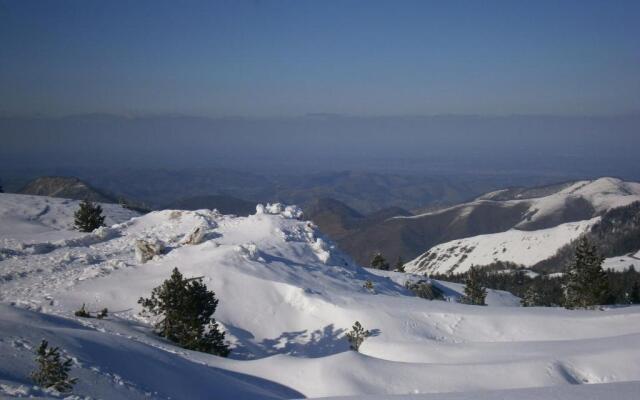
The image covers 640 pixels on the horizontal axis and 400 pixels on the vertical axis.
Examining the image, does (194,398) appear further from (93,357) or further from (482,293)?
(482,293)

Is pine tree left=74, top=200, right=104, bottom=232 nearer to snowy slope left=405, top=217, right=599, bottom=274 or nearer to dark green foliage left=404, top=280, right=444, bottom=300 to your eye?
dark green foliage left=404, top=280, right=444, bottom=300

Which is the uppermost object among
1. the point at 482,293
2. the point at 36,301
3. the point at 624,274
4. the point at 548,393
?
the point at 548,393

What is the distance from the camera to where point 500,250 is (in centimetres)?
15838

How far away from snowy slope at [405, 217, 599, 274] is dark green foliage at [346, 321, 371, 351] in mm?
126948

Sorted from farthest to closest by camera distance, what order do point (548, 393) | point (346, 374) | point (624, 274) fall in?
point (624, 274), point (346, 374), point (548, 393)

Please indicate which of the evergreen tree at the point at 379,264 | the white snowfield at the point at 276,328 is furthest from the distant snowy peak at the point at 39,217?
A: the evergreen tree at the point at 379,264

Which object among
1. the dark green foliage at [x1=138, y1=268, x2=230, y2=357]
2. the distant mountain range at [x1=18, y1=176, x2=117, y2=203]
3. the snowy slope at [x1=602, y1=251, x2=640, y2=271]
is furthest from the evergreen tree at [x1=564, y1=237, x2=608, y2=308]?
the distant mountain range at [x1=18, y1=176, x2=117, y2=203]

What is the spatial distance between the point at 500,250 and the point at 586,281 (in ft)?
443

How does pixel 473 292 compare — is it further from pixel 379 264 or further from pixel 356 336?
pixel 356 336

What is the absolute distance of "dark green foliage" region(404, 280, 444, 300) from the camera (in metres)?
37.2

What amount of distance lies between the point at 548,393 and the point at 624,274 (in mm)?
99726

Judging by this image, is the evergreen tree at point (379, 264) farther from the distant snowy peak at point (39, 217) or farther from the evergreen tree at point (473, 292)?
the distant snowy peak at point (39, 217)

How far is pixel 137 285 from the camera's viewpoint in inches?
1002

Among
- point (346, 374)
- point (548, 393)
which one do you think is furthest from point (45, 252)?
point (548, 393)
